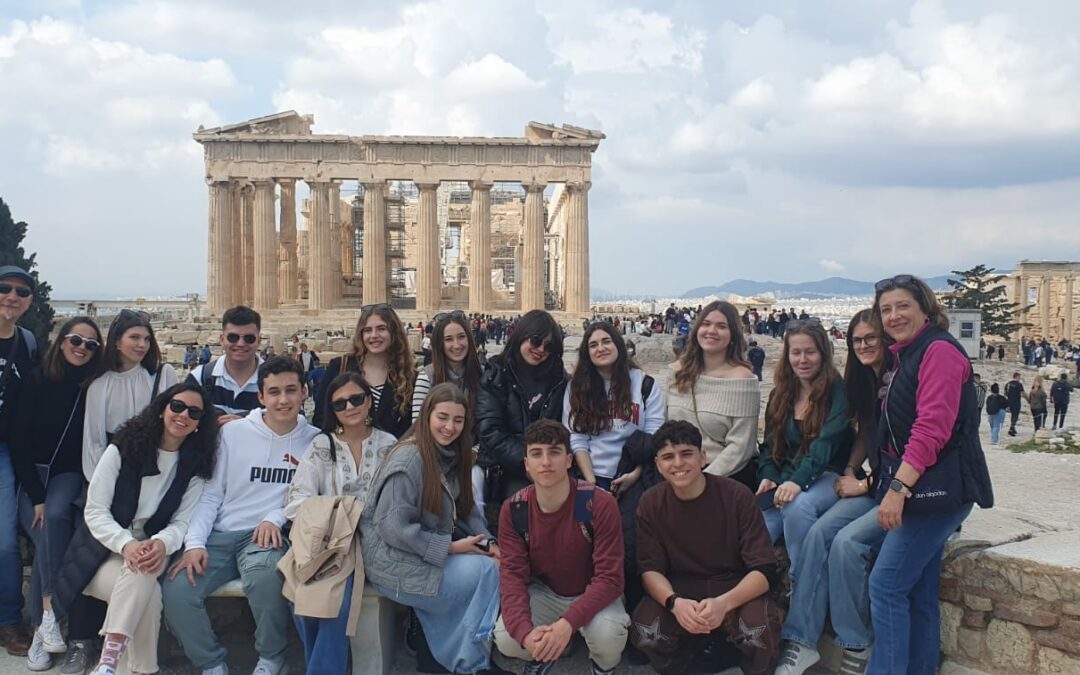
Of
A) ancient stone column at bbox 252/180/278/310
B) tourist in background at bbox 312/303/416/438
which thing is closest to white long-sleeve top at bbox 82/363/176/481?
tourist in background at bbox 312/303/416/438

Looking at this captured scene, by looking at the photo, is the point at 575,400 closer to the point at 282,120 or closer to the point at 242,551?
the point at 242,551

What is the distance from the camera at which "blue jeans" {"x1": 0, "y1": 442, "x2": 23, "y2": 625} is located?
19.1 feet

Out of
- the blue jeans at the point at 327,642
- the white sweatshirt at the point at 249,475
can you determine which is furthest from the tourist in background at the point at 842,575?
the white sweatshirt at the point at 249,475

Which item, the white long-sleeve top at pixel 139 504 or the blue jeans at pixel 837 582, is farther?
the white long-sleeve top at pixel 139 504

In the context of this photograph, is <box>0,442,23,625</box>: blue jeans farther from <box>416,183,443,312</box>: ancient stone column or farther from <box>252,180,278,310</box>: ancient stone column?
<box>252,180,278,310</box>: ancient stone column

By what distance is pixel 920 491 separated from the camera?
4.86m

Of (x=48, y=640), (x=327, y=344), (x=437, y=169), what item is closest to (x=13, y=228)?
(x=327, y=344)

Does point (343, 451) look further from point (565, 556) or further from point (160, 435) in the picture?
point (565, 556)

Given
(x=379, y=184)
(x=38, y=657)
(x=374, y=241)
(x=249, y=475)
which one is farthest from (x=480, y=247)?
(x=38, y=657)

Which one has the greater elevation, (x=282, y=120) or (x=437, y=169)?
(x=282, y=120)

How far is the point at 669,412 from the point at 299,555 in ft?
9.07

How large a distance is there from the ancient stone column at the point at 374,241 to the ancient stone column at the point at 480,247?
439cm

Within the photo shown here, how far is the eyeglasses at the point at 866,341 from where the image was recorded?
5.60 m

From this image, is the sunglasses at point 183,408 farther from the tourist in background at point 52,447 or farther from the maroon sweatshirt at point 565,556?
the maroon sweatshirt at point 565,556
